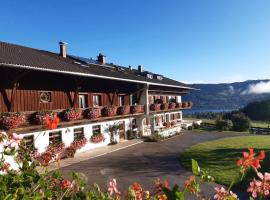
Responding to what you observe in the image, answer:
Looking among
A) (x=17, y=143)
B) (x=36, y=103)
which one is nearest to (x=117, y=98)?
(x=36, y=103)

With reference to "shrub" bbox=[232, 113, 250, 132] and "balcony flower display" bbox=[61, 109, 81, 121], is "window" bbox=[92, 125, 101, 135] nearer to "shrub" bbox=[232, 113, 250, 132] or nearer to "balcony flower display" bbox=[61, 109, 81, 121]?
"balcony flower display" bbox=[61, 109, 81, 121]

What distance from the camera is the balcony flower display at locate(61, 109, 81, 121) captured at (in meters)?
21.4

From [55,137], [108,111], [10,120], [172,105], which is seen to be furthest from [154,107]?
[10,120]

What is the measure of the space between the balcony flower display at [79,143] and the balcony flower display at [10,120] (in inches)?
254

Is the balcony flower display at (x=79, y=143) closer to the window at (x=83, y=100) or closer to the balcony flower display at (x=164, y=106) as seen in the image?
the window at (x=83, y=100)

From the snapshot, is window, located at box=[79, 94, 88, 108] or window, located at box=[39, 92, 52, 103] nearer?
window, located at box=[39, 92, 52, 103]

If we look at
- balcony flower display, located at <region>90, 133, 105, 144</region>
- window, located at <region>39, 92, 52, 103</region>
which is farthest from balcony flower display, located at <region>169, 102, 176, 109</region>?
window, located at <region>39, 92, 52, 103</region>

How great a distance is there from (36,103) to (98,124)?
6944mm

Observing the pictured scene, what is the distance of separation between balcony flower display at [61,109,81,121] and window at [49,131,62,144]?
1415 mm

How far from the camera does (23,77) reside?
19.9 meters

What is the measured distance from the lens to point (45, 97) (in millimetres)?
21844

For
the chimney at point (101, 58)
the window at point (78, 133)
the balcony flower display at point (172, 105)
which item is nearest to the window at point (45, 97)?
the window at point (78, 133)

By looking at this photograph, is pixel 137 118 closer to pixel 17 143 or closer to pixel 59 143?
pixel 59 143

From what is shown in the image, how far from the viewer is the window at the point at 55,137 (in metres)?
21.7
